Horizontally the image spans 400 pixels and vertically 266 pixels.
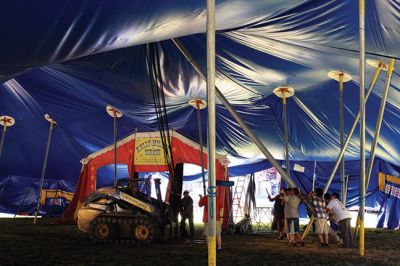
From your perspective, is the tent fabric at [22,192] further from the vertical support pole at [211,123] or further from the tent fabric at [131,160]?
the vertical support pole at [211,123]

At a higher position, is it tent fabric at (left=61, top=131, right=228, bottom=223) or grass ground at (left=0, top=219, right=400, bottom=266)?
tent fabric at (left=61, top=131, right=228, bottom=223)

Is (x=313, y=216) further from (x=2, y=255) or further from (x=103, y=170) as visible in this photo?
Answer: (x=103, y=170)

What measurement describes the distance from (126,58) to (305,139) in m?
8.06

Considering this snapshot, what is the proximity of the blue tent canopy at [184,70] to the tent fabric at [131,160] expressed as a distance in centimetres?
71

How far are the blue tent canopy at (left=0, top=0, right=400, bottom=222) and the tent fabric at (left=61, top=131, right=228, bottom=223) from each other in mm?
707

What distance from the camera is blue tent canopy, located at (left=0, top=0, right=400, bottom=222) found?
6.48 m

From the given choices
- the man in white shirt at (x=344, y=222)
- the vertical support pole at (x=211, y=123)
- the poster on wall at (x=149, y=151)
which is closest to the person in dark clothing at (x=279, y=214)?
the man in white shirt at (x=344, y=222)

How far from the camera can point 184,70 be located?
1089cm

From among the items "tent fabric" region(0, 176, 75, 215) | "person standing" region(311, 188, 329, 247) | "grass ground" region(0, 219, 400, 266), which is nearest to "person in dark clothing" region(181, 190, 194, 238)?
"grass ground" region(0, 219, 400, 266)

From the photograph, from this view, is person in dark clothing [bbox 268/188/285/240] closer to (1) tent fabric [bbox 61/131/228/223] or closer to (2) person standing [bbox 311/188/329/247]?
(1) tent fabric [bbox 61/131/228/223]

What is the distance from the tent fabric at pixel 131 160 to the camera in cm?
1488

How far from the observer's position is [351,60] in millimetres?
9531

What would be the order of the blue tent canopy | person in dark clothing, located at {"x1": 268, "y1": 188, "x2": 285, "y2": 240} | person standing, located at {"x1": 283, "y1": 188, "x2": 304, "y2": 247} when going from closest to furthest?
the blue tent canopy < person standing, located at {"x1": 283, "y1": 188, "x2": 304, "y2": 247} < person in dark clothing, located at {"x1": 268, "y1": 188, "x2": 285, "y2": 240}

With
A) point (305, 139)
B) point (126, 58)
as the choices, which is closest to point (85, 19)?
point (126, 58)
